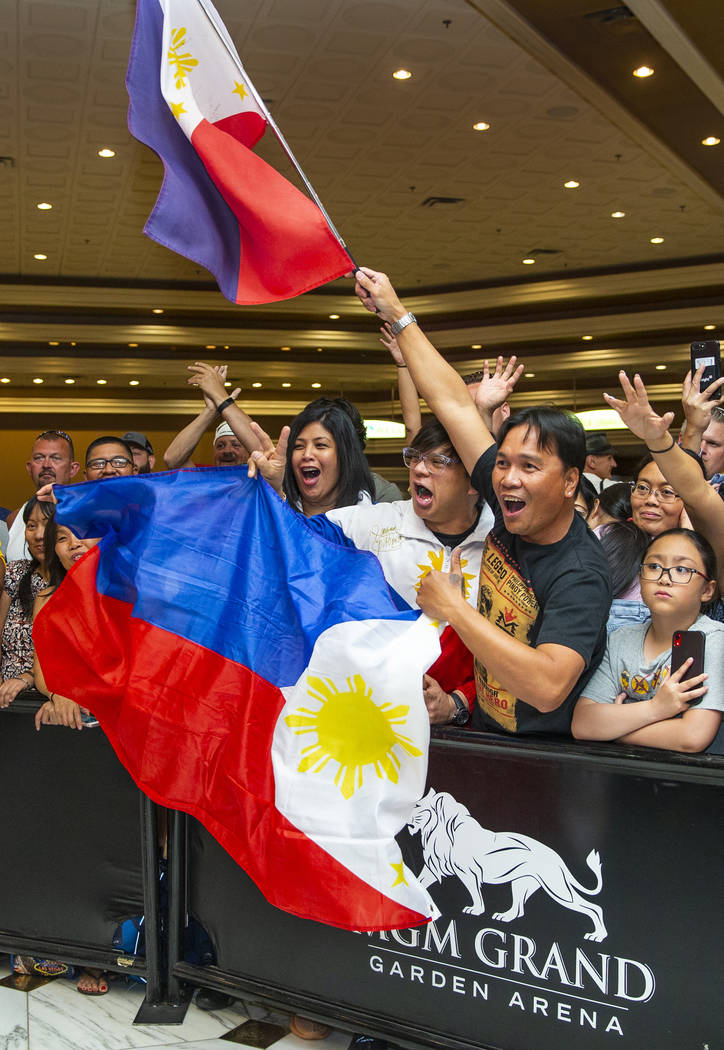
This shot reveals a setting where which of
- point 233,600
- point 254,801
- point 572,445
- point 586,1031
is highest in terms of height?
point 572,445

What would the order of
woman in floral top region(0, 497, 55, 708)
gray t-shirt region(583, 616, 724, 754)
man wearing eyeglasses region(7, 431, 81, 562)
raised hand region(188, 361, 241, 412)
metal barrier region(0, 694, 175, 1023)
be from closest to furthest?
gray t-shirt region(583, 616, 724, 754) < metal barrier region(0, 694, 175, 1023) < woman in floral top region(0, 497, 55, 708) < raised hand region(188, 361, 241, 412) < man wearing eyeglasses region(7, 431, 81, 562)

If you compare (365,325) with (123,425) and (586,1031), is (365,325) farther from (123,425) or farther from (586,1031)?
(586,1031)

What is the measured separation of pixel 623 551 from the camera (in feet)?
9.67

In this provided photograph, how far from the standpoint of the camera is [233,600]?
2.56 meters

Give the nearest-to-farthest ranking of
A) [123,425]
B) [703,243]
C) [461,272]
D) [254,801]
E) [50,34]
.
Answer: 1. [254,801]
2. [50,34]
3. [703,243]
4. [461,272]
5. [123,425]

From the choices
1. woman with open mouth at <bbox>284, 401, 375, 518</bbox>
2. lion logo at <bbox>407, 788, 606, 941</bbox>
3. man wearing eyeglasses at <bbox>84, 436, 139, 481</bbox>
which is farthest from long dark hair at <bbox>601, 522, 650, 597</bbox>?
man wearing eyeglasses at <bbox>84, 436, 139, 481</bbox>

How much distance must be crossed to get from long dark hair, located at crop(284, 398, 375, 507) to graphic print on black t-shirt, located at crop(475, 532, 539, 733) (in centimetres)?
78

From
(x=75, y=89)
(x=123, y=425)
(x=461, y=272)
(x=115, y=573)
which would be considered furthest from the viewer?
(x=123, y=425)

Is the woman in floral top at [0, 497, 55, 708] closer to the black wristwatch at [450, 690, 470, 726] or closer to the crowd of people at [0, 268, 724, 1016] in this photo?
the crowd of people at [0, 268, 724, 1016]

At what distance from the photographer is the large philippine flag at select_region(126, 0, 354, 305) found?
262 cm

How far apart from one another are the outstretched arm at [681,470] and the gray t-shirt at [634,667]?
212 millimetres

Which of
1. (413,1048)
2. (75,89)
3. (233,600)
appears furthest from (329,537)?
(75,89)

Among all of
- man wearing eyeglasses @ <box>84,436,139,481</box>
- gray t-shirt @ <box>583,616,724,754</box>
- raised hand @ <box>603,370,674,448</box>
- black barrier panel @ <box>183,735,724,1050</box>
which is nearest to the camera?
black barrier panel @ <box>183,735,724,1050</box>

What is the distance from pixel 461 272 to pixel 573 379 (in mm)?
2201
